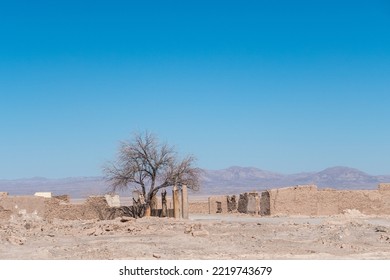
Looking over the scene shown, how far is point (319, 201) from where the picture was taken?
38.2 m

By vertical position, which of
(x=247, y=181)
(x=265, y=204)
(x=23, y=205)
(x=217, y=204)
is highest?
(x=247, y=181)

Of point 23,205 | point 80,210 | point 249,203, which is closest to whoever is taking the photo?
point 23,205

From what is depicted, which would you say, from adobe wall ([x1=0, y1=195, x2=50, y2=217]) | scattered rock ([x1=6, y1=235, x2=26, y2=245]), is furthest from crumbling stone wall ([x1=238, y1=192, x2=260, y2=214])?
scattered rock ([x1=6, y1=235, x2=26, y2=245])

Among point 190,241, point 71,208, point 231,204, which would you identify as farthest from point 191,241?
point 231,204

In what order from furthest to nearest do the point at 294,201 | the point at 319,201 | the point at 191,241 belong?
1. the point at 319,201
2. the point at 294,201
3. the point at 191,241

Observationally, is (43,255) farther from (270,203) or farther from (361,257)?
(270,203)

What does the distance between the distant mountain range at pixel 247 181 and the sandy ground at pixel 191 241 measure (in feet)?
392

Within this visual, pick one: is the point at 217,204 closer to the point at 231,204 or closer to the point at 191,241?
the point at 231,204

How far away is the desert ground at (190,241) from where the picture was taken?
1858 centimetres

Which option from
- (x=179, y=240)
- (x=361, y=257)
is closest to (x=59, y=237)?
(x=179, y=240)

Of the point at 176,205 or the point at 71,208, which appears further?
the point at 71,208

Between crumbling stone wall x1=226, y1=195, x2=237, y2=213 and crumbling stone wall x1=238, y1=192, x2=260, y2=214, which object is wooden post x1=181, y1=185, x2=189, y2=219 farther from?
crumbling stone wall x1=226, y1=195, x2=237, y2=213

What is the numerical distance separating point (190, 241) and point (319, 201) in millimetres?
18420

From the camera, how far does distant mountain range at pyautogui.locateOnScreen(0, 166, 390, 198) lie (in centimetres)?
Result: 15425
